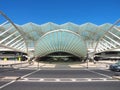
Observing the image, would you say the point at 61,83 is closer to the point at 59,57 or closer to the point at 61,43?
the point at 61,43

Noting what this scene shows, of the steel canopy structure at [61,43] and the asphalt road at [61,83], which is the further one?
the steel canopy structure at [61,43]

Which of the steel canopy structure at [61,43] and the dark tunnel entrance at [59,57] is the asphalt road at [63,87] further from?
the dark tunnel entrance at [59,57]

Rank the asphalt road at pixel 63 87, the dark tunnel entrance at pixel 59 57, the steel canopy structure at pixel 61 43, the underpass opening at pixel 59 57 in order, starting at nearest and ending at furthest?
the asphalt road at pixel 63 87
the steel canopy structure at pixel 61 43
the underpass opening at pixel 59 57
the dark tunnel entrance at pixel 59 57

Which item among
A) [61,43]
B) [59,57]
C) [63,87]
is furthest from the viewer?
[59,57]

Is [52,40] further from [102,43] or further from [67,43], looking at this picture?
[102,43]

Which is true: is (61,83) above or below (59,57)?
below

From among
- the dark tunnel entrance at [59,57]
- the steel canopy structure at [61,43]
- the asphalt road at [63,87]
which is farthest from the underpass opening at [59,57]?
the asphalt road at [63,87]

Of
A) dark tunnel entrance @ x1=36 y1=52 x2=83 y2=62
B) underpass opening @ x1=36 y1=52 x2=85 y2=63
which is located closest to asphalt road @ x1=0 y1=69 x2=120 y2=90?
underpass opening @ x1=36 y1=52 x2=85 y2=63

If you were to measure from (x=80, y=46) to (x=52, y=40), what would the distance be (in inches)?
344

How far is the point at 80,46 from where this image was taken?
7488 centimetres

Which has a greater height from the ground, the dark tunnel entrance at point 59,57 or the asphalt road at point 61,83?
the dark tunnel entrance at point 59,57

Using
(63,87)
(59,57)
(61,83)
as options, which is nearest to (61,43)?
(59,57)

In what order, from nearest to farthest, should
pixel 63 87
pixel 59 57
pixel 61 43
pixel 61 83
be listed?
pixel 63 87
pixel 61 83
pixel 61 43
pixel 59 57

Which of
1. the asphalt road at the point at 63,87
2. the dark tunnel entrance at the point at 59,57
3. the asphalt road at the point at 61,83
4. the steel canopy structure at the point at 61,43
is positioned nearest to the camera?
the asphalt road at the point at 63,87
